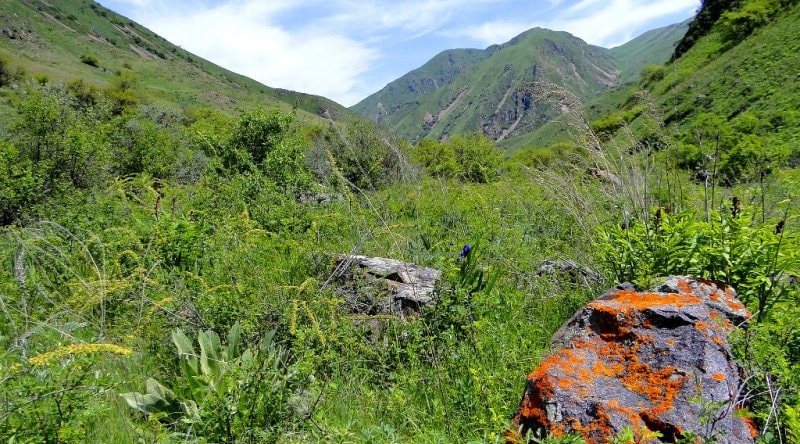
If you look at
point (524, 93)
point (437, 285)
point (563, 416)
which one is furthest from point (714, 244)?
point (524, 93)

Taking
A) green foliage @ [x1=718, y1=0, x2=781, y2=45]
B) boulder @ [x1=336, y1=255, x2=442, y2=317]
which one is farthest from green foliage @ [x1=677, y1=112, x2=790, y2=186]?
green foliage @ [x1=718, y1=0, x2=781, y2=45]

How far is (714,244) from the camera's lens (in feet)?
8.53

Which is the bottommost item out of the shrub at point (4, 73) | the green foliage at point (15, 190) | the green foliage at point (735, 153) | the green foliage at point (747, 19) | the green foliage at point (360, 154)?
the green foliage at point (735, 153)

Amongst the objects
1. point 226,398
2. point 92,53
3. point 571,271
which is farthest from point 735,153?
point 92,53

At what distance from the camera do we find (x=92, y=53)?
8919cm

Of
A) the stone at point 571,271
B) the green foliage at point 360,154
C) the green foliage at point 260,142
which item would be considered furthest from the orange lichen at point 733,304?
the green foliage at point 360,154

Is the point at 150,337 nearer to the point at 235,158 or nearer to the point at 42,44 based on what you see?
the point at 235,158

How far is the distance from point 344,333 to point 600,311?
1.62 metres

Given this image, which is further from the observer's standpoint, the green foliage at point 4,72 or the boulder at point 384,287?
the green foliage at point 4,72

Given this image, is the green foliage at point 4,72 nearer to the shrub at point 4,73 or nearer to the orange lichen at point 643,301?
the shrub at point 4,73

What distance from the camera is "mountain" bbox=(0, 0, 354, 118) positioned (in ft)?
216

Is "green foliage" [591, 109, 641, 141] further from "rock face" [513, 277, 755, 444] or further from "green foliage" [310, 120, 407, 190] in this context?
"green foliage" [310, 120, 407, 190]

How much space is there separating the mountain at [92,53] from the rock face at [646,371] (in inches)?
1889

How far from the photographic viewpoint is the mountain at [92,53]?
216 ft
